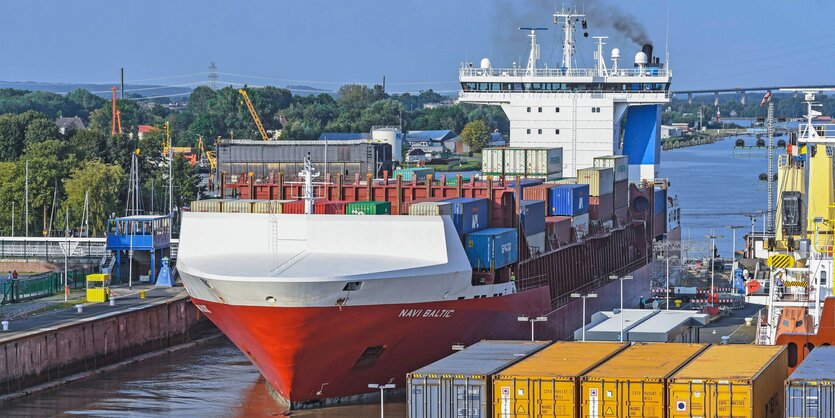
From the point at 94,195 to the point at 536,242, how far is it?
1255 inches

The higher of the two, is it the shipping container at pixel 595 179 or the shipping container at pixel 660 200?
the shipping container at pixel 595 179

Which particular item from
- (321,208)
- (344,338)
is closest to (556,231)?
(321,208)

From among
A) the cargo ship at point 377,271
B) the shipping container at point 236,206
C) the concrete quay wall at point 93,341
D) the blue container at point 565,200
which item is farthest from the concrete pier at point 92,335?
the blue container at point 565,200

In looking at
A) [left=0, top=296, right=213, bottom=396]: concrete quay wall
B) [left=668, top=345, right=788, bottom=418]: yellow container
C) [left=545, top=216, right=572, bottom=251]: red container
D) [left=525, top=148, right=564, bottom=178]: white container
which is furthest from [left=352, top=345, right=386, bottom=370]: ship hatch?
[left=525, top=148, right=564, bottom=178]: white container

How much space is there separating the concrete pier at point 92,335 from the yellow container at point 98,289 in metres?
Result: 0.55

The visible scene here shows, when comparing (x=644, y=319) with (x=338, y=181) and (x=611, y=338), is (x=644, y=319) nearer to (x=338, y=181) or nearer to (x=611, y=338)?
(x=611, y=338)

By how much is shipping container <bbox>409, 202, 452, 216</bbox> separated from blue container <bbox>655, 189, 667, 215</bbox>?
2928 cm

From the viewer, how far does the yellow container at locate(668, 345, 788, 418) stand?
991 inches

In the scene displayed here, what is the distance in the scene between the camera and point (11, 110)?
19525 cm

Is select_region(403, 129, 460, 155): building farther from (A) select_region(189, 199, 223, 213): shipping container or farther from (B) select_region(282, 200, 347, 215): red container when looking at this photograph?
(B) select_region(282, 200, 347, 215): red container

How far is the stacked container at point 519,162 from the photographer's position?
58.9 m

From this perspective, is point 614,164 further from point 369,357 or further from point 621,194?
point 369,357

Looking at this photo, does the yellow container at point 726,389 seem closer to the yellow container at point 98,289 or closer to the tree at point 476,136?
the yellow container at point 98,289

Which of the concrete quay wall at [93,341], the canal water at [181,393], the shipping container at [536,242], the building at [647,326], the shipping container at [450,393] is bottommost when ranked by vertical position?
the canal water at [181,393]
